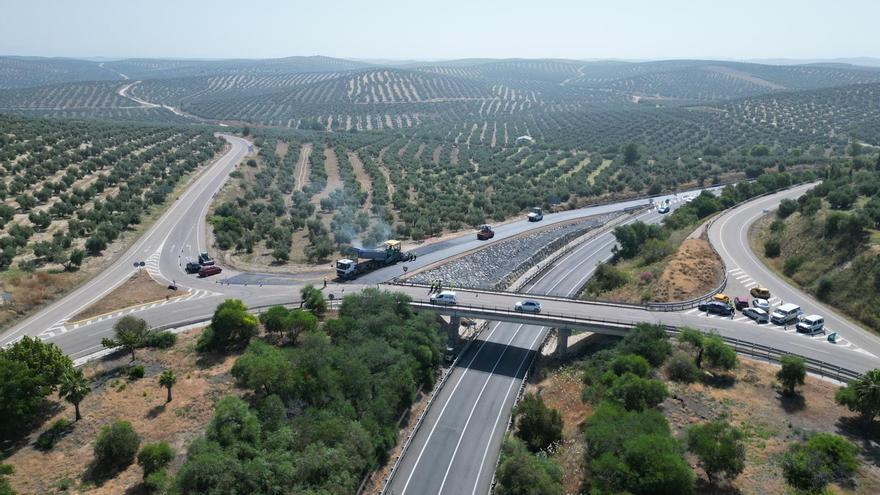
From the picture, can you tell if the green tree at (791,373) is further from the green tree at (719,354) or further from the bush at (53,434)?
the bush at (53,434)

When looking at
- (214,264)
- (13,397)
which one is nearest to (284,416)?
(13,397)

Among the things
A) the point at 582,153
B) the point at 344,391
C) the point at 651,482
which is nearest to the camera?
the point at 651,482

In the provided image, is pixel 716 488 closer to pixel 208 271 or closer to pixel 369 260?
pixel 369 260

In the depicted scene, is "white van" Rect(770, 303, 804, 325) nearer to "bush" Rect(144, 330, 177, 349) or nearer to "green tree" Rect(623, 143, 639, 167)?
"bush" Rect(144, 330, 177, 349)

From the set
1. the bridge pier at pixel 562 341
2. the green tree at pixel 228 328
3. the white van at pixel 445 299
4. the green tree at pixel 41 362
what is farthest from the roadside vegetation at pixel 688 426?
the green tree at pixel 41 362

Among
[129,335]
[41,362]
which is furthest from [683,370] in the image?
[41,362]

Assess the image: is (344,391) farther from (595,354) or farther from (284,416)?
(595,354)
